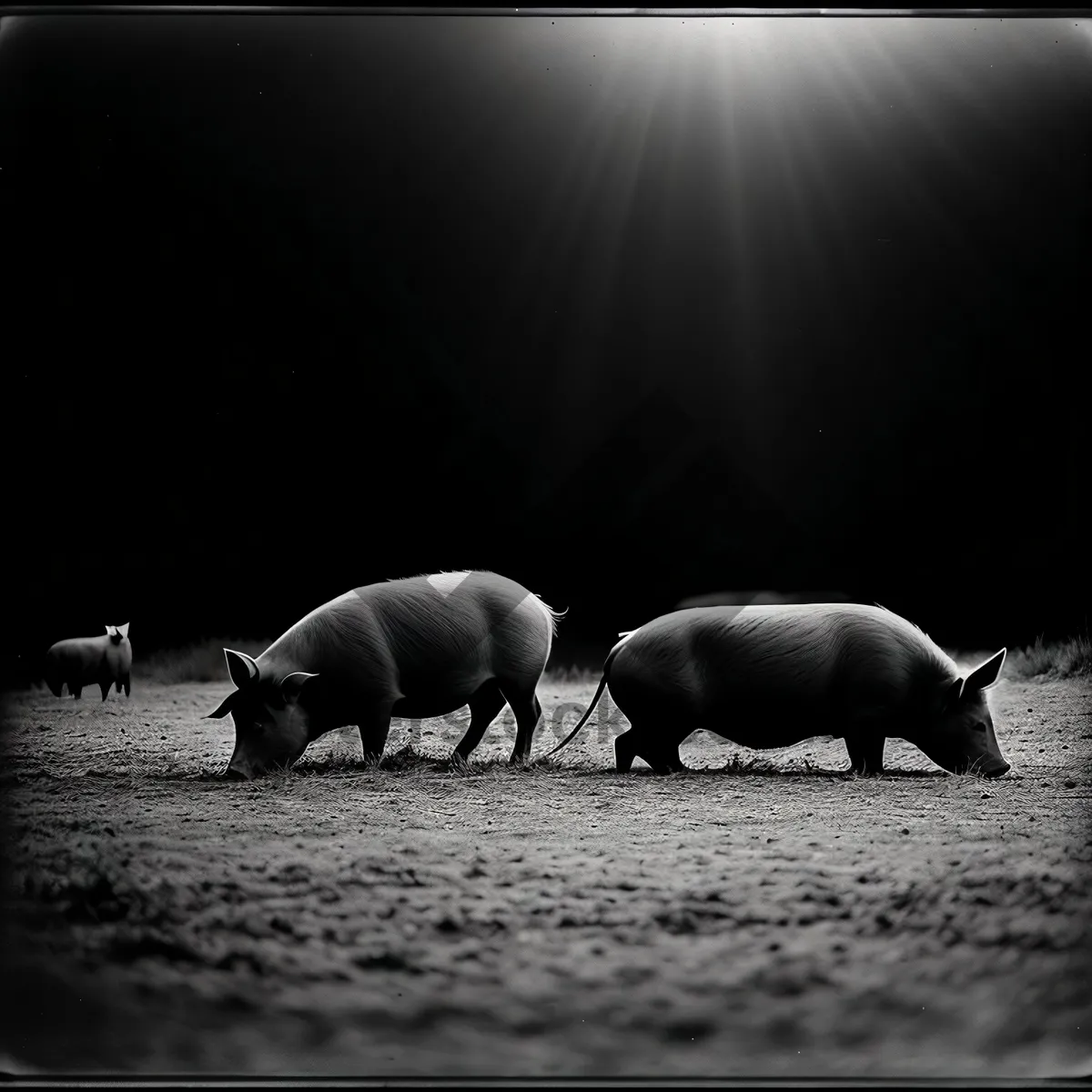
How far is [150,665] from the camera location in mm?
6582

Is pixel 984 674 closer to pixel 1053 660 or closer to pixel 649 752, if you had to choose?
pixel 1053 660

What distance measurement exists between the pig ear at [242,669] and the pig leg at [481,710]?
46.1 inches

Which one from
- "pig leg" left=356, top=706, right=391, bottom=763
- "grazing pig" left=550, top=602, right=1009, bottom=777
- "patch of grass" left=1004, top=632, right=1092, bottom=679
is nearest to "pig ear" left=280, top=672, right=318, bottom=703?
"pig leg" left=356, top=706, right=391, bottom=763

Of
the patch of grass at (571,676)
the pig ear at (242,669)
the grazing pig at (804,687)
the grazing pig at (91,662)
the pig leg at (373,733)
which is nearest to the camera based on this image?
the pig ear at (242,669)

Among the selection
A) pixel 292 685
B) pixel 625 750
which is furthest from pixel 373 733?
pixel 625 750

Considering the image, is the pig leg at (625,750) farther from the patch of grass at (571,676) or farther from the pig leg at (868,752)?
the patch of grass at (571,676)

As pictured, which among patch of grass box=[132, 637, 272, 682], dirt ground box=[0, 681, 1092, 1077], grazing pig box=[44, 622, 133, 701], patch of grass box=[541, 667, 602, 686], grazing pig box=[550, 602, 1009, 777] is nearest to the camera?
dirt ground box=[0, 681, 1092, 1077]

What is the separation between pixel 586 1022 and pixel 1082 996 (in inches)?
63.8

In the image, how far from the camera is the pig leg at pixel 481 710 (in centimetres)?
556

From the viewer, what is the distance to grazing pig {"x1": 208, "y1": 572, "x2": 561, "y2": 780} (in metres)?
4.93

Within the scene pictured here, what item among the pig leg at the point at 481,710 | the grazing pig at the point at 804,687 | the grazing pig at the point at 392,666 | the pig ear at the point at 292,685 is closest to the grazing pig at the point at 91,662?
the grazing pig at the point at 392,666

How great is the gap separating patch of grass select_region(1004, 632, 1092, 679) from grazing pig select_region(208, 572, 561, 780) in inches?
99.7

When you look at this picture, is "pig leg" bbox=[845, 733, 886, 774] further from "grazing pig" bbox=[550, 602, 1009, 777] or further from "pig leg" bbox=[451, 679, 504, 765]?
"pig leg" bbox=[451, 679, 504, 765]

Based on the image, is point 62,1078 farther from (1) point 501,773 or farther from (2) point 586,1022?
(1) point 501,773
